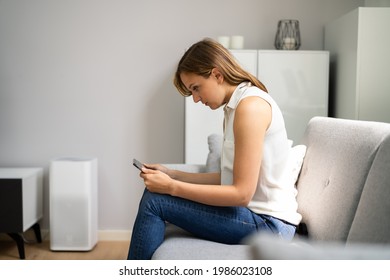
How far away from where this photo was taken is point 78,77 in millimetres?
3893

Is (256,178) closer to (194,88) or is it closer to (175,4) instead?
(194,88)

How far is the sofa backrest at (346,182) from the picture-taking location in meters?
1.46

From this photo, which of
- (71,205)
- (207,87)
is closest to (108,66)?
(71,205)

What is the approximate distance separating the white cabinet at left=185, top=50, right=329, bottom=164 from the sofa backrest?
4.48 feet

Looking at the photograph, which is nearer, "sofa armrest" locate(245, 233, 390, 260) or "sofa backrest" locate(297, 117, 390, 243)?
"sofa armrest" locate(245, 233, 390, 260)

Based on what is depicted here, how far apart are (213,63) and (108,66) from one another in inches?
83.4

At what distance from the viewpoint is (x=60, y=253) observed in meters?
3.57

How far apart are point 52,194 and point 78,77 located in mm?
887

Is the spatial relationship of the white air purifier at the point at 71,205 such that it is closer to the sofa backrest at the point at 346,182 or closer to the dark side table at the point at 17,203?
the dark side table at the point at 17,203

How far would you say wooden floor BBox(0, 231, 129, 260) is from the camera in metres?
3.47

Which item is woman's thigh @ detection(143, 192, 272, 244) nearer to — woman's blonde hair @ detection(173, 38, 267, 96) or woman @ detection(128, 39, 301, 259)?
woman @ detection(128, 39, 301, 259)

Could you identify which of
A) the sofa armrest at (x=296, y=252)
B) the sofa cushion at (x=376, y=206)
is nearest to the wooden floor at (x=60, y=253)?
the sofa cushion at (x=376, y=206)

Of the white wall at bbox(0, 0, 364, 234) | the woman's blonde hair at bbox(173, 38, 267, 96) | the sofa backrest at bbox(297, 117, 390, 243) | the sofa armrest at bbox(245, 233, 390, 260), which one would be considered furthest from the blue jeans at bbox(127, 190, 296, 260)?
the white wall at bbox(0, 0, 364, 234)

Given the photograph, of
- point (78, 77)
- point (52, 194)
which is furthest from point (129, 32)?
point (52, 194)
